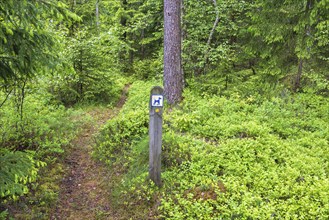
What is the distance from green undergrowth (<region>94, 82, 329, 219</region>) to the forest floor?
12.2 inches

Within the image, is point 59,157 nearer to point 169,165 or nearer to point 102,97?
point 169,165

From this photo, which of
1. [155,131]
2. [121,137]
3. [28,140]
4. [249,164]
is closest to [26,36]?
[155,131]

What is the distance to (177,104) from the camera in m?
9.28

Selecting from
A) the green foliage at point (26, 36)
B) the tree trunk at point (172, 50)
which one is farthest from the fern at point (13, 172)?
the tree trunk at point (172, 50)

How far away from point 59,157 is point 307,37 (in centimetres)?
893

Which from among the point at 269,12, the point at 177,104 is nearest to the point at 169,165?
the point at 177,104

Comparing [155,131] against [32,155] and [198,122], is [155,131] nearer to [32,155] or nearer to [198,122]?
[32,155]

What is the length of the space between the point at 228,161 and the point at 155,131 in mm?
1797

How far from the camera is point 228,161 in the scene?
225 inches

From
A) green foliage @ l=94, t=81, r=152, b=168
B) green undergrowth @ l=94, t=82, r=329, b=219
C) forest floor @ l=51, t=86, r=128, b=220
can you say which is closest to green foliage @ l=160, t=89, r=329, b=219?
green undergrowth @ l=94, t=82, r=329, b=219

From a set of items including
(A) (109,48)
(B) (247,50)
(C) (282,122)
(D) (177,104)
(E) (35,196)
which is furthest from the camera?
(A) (109,48)

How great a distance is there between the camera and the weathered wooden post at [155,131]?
499cm

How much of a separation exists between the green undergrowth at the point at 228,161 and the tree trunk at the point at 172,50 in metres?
0.88

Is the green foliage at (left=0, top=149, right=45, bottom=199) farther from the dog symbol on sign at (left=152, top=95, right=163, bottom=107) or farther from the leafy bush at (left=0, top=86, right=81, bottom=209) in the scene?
the dog symbol on sign at (left=152, top=95, right=163, bottom=107)
